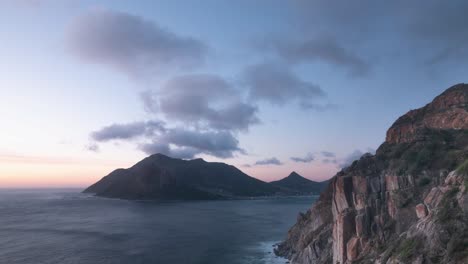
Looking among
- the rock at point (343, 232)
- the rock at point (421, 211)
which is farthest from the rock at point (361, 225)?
the rock at point (421, 211)

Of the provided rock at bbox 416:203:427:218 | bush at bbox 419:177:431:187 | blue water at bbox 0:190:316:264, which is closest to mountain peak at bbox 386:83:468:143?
bush at bbox 419:177:431:187

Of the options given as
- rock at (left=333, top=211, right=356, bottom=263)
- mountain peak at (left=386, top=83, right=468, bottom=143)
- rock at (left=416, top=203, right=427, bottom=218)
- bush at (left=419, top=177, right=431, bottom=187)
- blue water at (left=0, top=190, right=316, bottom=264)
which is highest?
mountain peak at (left=386, top=83, right=468, bottom=143)

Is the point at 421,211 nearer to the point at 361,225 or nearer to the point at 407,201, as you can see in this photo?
the point at 407,201

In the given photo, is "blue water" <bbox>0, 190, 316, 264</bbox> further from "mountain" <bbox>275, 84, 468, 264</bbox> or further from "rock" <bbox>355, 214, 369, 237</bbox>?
"rock" <bbox>355, 214, 369, 237</bbox>

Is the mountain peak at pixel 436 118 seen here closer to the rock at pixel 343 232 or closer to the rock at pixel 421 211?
the rock at pixel 343 232

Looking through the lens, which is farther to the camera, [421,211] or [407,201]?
[407,201]

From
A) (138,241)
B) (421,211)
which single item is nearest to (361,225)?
(421,211)

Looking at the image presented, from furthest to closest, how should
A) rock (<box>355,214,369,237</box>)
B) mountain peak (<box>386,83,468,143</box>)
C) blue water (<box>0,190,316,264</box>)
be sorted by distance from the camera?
blue water (<box>0,190,316,264</box>)
mountain peak (<box>386,83,468,143</box>)
rock (<box>355,214,369,237</box>)

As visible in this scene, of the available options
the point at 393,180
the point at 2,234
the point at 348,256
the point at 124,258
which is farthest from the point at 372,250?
the point at 2,234
